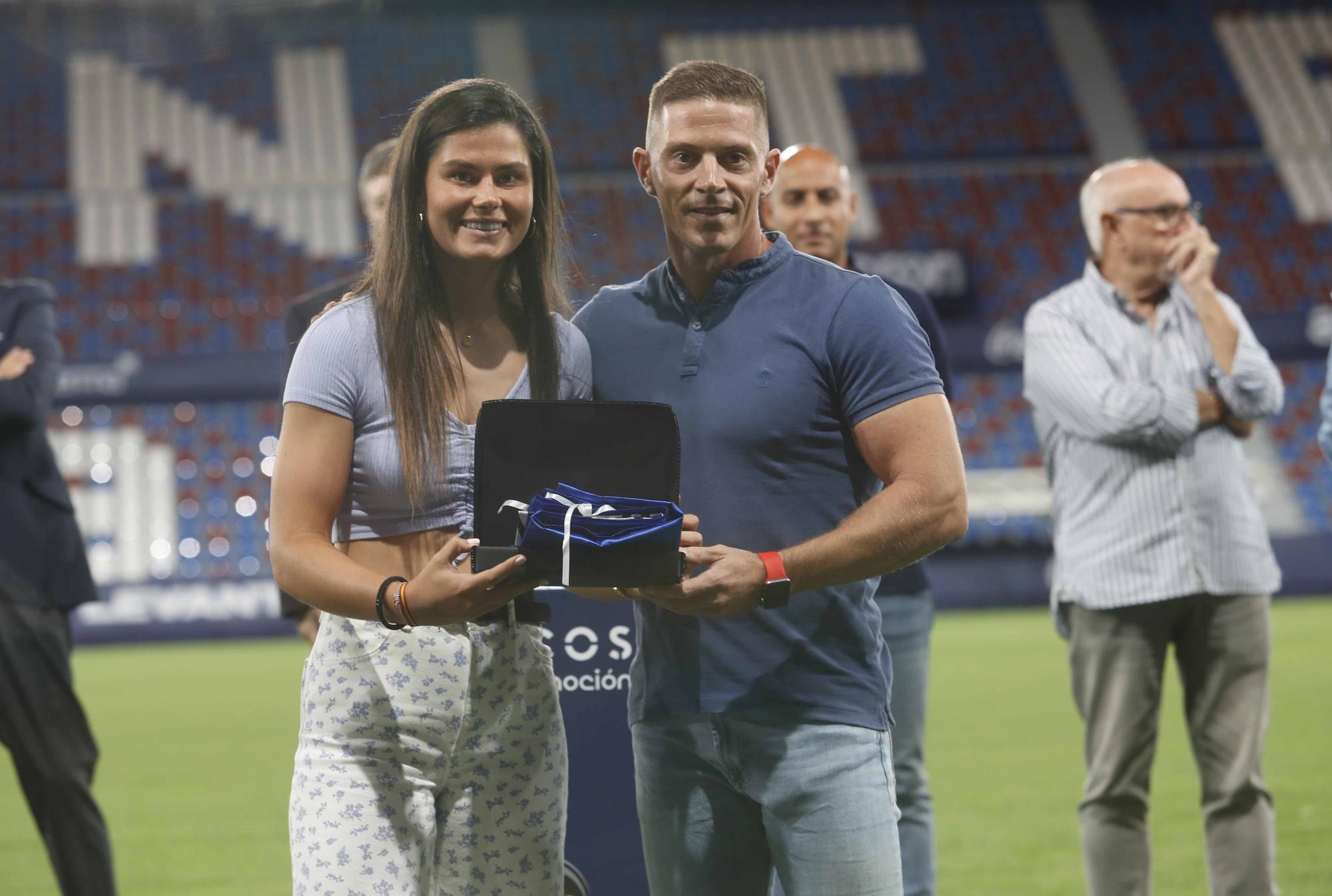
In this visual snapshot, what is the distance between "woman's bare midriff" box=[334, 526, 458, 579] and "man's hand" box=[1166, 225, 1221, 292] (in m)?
2.51

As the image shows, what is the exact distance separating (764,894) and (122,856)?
425 centimetres

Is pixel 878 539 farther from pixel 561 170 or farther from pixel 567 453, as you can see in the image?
pixel 561 170

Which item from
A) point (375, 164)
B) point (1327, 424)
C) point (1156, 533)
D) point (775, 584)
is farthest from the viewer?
point (375, 164)

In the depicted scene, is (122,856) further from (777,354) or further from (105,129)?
(105,129)

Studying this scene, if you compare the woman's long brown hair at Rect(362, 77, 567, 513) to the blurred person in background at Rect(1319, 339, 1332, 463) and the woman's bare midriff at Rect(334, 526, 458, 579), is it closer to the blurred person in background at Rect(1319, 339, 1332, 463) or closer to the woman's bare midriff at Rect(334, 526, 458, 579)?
the woman's bare midriff at Rect(334, 526, 458, 579)

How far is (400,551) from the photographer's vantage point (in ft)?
7.44

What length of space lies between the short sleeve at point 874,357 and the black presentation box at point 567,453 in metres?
0.28

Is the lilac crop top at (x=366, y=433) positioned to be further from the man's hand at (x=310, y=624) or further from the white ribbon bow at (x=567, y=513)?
the man's hand at (x=310, y=624)

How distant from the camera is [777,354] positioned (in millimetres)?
2248

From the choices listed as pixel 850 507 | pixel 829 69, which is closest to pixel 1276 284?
pixel 829 69

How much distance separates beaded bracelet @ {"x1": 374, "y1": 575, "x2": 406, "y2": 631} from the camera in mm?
2090

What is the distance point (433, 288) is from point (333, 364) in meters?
0.23

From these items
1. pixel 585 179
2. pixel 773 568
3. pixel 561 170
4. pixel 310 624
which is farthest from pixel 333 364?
pixel 561 170

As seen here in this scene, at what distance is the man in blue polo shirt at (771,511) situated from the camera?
7.16 ft
